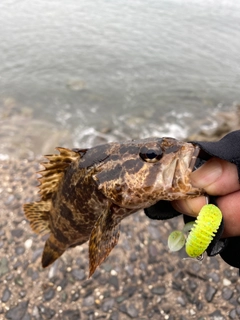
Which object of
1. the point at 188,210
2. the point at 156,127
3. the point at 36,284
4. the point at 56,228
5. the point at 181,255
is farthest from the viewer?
the point at 156,127

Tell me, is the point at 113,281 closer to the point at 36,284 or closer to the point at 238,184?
the point at 36,284

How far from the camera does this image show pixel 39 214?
3.75 metres

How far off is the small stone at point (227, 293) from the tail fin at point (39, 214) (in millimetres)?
2709

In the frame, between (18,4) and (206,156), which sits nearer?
(206,156)

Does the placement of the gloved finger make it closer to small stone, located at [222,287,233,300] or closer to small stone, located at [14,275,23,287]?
small stone, located at [222,287,233,300]

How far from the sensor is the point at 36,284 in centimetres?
448

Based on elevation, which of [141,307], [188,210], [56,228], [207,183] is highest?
[207,183]

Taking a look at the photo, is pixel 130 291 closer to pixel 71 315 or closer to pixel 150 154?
pixel 71 315

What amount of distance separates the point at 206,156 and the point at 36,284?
3319 mm

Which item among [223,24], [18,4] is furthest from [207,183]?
[18,4]

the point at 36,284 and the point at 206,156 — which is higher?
the point at 206,156

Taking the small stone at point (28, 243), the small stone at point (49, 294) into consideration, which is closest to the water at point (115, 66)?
the small stone at point (28, 243)

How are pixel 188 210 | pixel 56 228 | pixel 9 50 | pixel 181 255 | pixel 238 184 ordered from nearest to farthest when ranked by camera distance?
pixel 238 184, pixel 188 210, pixel 56 228, pixel 181 255, pixel 9 50

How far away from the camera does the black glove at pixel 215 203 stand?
2291 mm
